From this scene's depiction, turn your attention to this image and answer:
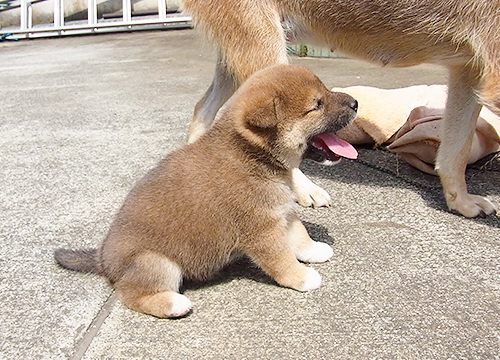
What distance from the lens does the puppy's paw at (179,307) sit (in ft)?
7.36

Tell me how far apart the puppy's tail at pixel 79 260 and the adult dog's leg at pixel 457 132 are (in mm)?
2103

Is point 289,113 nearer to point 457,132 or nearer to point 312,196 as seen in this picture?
point 312,196

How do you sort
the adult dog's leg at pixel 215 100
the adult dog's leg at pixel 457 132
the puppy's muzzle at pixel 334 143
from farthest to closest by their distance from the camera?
the adult dog's leg at pixel 215 100 → the adult dog's leg at pixel 457 132 → the puppy's muzzle at pixel 334 143

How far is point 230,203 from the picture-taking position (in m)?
2.35

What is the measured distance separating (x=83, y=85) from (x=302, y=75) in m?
5.82

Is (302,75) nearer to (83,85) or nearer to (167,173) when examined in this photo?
(167,173)

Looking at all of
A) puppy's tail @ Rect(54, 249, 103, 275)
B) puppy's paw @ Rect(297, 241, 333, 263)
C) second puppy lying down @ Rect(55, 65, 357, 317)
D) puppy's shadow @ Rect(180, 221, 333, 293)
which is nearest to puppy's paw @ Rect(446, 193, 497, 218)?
puppy's paw @ Rect(297, 241, 333, 263)

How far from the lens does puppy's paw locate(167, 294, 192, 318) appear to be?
2242 millimetres

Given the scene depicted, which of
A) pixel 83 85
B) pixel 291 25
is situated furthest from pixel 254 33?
pixel 83 85

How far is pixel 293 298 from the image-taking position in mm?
2389

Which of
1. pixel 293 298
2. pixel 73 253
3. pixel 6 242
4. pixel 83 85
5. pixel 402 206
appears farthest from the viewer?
pixel 83 85

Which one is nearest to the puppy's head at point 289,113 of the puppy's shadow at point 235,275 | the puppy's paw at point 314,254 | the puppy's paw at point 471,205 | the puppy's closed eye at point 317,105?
the puppy's closed eye at point 317,105

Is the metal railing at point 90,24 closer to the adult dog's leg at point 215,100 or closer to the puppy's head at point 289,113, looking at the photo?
the adult dog's leg at point 215,100

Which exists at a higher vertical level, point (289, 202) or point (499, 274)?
point (289, 202)
